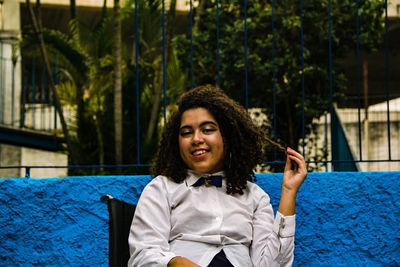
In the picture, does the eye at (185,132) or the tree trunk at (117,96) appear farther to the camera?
the tree trunk at (117,96)

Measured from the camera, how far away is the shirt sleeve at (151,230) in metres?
1.75

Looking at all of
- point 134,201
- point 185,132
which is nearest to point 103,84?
point 134,201

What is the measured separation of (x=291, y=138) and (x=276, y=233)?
15.9 ft

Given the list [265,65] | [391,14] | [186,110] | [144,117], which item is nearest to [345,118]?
[391,14]

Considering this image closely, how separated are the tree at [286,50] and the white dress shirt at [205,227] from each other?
161 inches

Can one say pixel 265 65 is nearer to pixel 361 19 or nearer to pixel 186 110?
pixel 361 19

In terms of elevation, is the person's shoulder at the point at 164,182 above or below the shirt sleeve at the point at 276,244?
above

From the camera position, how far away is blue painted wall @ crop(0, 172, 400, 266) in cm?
255

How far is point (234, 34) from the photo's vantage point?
6387mm

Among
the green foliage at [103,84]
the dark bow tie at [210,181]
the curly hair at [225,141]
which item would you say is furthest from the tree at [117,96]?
the dark bow tie at [210,181]

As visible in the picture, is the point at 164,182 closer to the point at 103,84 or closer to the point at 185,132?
the point at 185,132

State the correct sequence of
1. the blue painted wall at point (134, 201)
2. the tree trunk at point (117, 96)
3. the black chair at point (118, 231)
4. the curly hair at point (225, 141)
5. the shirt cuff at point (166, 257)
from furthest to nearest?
the tree trunk at point (117, 96) < the blue painted wall at point (134, 201) < the curly hair at point (225, 141) < the black chair at point (118, 231) < the shirt cuff at point (166, 257)

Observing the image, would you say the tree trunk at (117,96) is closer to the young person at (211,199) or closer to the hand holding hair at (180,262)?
the young person at (211,199)

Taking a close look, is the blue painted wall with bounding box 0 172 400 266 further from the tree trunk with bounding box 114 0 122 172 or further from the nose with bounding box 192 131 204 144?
the tree trunk with bounding box 114 0 122 172
